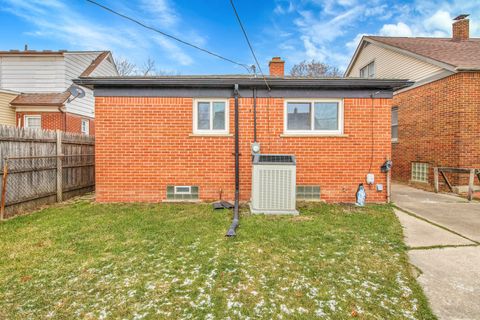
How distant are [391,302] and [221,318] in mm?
1541

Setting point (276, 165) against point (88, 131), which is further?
point (88, 131)

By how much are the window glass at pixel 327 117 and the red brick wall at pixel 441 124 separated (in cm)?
472

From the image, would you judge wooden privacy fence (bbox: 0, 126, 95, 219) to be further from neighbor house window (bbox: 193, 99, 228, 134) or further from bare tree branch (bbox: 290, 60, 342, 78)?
bare tree branch (bbox: 290, 60, 342, 78)

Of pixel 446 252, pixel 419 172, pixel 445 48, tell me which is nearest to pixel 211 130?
pixel 446 252

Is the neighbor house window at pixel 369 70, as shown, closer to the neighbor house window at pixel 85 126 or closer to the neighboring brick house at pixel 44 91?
the neighboring brick house at pixel 44 91

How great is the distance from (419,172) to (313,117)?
6237 mm

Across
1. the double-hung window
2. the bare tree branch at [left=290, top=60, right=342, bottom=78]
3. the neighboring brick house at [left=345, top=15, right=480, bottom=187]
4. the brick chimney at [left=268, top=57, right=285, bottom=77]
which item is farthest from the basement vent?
the bare tree branch at [left=290, top=60, right=342, bottom=78]

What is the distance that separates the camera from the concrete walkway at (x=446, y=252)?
7.58ft

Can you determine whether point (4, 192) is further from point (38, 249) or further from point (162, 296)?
point (162, 296)

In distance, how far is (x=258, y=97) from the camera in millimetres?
6195

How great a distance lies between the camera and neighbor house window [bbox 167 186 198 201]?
→ 6250 millimetres

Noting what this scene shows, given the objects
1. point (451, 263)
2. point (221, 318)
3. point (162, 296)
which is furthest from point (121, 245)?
point (451, 263)

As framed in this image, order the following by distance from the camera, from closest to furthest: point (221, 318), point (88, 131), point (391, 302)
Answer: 1. point (221, 318)
2. point (391, 302)
3. point (88, 131)

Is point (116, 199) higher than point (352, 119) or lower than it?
lower
